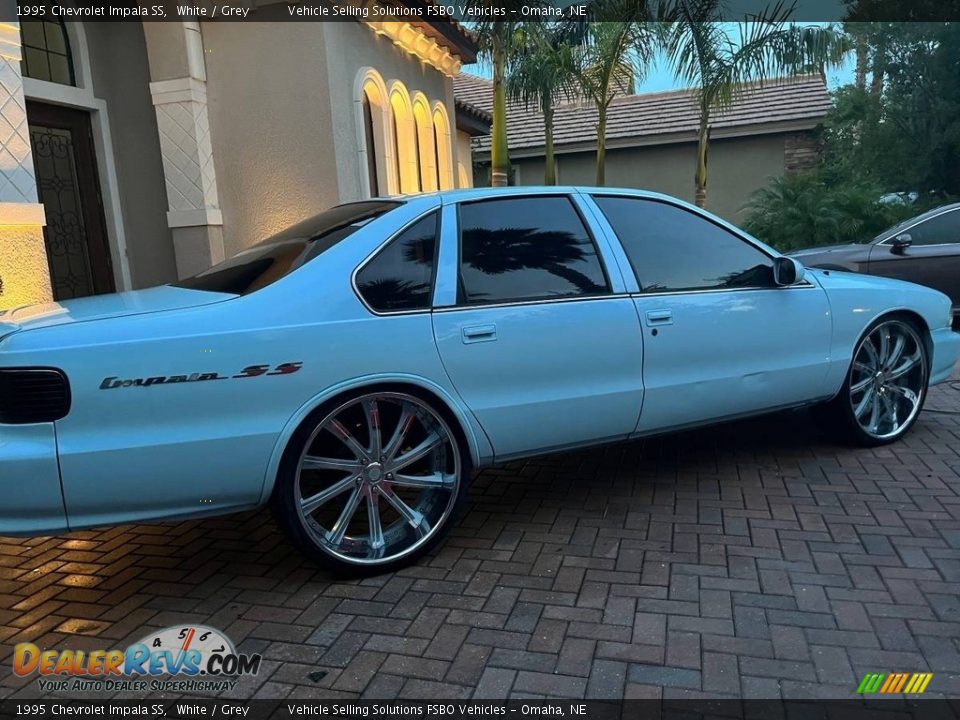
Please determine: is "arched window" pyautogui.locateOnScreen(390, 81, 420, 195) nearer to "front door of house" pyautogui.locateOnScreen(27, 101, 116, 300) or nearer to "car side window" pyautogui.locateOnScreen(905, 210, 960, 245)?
"front door of house" pyautogui.locateOnScreen(27, 101, 116, 300)

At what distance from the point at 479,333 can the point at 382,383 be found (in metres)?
0.49

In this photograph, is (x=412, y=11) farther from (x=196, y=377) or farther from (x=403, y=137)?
(x=196, y=377)

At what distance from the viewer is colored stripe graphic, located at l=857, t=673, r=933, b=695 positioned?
236 cm

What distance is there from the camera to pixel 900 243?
8.05 metres

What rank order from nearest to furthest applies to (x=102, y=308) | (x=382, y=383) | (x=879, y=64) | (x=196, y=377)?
(x=196, y=377) → (x=102, y=308) → (x=382, y=383) → (x=879, y=64)

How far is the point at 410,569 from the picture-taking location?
329cm

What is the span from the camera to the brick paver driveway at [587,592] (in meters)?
2.50

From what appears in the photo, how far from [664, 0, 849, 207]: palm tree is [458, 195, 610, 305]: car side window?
9402mm

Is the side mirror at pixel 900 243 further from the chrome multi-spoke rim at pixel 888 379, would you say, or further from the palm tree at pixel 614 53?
the palm tree at pixel 614 53

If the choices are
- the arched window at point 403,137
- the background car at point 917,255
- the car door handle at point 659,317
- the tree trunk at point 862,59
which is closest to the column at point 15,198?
the car door handle at point 659,317

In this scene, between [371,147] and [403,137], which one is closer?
[371,147]

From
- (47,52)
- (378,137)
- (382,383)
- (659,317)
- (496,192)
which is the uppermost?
(47,52)

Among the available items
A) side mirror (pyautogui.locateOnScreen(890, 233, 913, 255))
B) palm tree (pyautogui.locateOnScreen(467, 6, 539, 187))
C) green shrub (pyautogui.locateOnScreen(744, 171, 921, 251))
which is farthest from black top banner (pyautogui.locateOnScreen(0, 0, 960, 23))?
side mirror (pyautogui.locateOnScreen(890, 233, 913, 255))

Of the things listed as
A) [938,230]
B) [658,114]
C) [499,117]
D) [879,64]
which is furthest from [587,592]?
[658,114]
